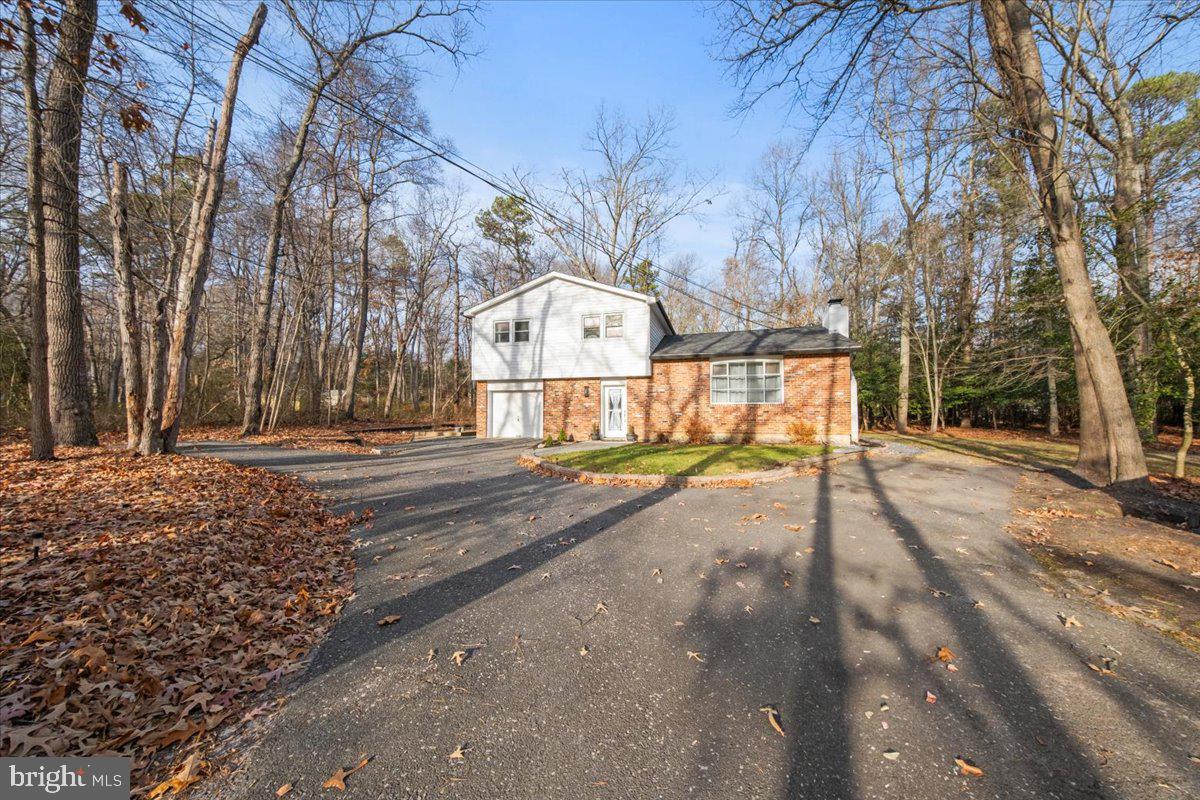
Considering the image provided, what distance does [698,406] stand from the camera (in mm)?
15219

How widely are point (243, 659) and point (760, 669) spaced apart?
349 centimetres

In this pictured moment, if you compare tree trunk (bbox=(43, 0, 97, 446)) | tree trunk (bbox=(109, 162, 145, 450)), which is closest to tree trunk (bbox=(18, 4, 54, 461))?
tree trunk (bbox=(43, 0, 97, 446))

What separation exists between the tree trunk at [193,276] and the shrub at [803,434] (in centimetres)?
1560

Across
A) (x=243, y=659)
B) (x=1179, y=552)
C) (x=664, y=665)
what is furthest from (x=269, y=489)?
(x=1179, y=552)

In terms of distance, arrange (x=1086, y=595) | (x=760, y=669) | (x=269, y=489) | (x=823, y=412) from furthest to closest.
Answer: (x=823, y=412)
(x=269, y=489)
(x=1086, y=595)
(x=760, y=669)

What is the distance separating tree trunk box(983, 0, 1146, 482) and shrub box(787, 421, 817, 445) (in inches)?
243

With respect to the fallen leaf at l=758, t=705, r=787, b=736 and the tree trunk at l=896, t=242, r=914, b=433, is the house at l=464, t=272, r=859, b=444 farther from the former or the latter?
the fallen leaf at l=758, t=705, r=787, b=736

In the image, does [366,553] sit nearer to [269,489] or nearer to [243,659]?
[243,659]

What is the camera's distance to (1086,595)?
12.7 feet

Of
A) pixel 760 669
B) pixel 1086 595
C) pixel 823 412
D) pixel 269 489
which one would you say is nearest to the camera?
pixel 760 669

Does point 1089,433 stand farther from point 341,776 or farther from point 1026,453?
point 341,776

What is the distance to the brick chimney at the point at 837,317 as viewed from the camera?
15094 mm

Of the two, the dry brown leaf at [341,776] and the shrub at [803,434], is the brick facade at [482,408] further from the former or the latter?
the dry brown leaf at [341,776]

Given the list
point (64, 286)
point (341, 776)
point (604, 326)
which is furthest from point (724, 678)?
point (604, 326)
